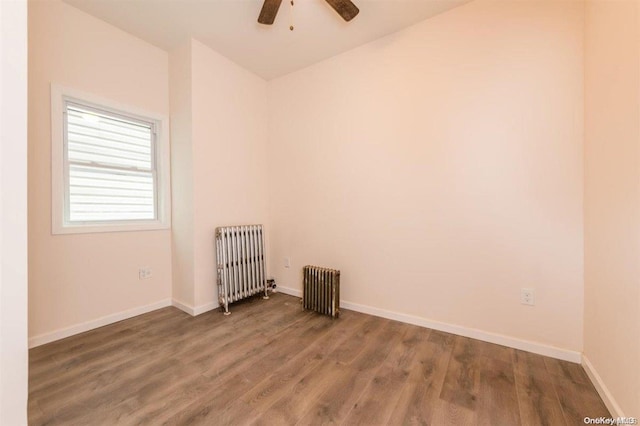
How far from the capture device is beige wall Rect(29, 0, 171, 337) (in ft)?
6.86

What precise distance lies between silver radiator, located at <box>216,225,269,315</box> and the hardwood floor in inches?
19.4

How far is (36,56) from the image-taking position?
2084 mm

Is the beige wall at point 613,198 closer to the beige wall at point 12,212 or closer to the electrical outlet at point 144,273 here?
the beige wall at point 12,212

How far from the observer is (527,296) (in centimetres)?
200

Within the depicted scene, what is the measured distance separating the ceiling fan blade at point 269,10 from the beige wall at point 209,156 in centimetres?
112

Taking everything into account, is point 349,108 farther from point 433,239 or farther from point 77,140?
point 77,140

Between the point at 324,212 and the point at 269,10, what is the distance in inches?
76.8

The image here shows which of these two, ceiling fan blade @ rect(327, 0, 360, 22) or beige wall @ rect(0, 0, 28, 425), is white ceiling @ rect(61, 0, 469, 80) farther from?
beige wall @ rect(0, 0, 28, 425)

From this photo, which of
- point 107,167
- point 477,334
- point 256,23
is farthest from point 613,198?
point 107,167

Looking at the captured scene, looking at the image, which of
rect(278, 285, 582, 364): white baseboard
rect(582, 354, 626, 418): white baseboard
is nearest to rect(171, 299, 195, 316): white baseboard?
rect(278, 285, 582, 364): white baseboard

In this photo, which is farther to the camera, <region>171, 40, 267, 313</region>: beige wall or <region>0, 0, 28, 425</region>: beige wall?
<region>171, 40, 267, 313</region>: beige wall

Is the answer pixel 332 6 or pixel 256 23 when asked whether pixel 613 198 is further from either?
pixel 256 23

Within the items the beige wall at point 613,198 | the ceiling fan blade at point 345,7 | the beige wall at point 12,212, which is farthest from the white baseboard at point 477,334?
the ceiling fan blade at point 345,7

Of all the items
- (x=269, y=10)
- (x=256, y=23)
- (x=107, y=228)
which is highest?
(x=256, y=23)
